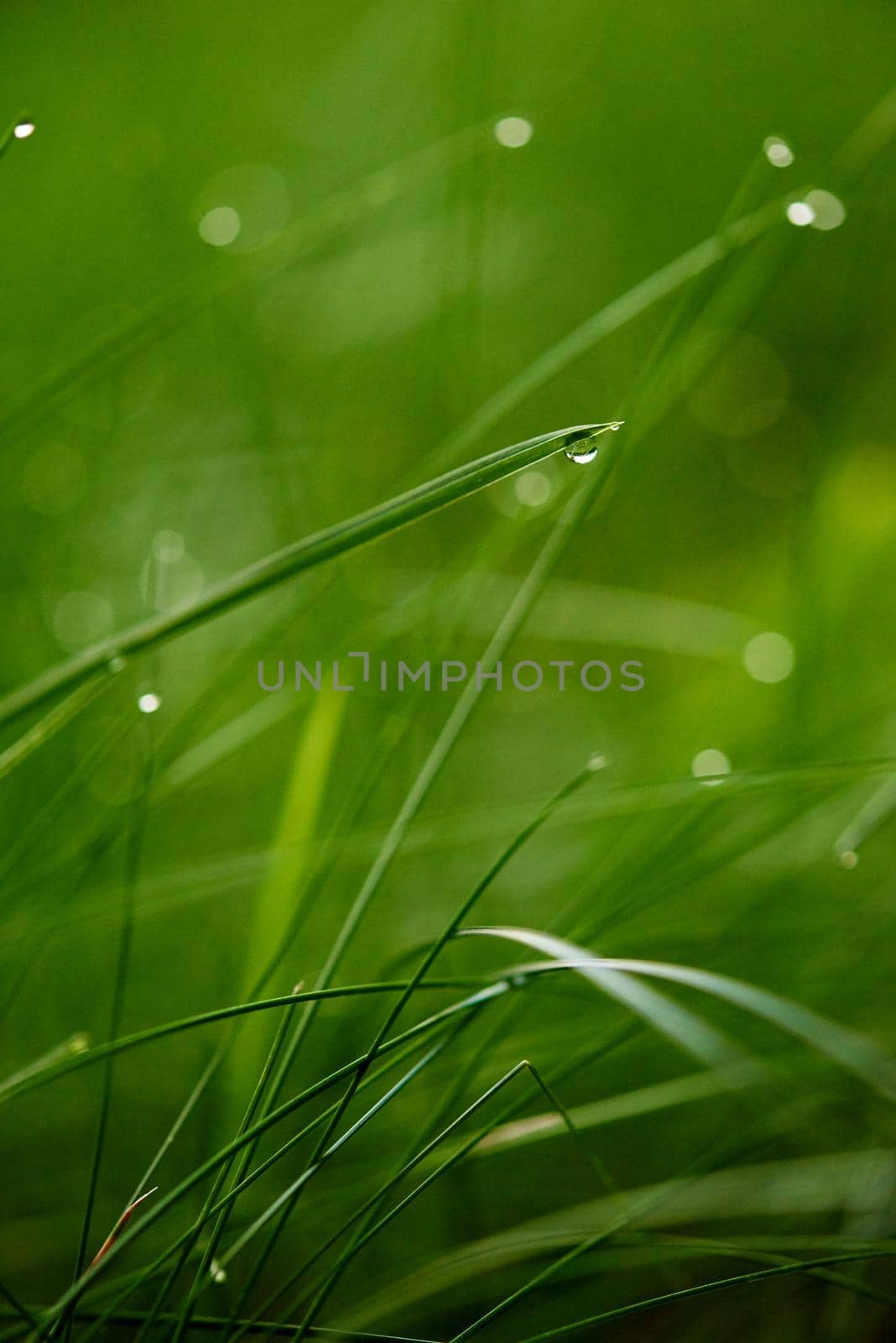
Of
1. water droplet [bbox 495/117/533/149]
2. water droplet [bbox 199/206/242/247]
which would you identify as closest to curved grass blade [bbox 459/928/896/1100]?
water droplet [bbox 495/117/533/149]

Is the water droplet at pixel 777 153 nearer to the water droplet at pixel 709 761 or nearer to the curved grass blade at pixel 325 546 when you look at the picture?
the curved grass blade at pixel 325 546

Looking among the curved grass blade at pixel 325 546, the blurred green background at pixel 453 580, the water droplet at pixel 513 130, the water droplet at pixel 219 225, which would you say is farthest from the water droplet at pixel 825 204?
the water droplet at pixel 219 225

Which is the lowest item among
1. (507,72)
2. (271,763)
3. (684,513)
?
(271,763)

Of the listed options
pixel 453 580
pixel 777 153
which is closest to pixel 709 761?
pixel 453 580

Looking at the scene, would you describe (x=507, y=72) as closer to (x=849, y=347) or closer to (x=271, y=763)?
(x=849, y=347)

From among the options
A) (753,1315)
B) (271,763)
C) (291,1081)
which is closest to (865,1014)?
(753,1315)

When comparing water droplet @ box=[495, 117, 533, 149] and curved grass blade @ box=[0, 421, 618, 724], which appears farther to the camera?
water droplet @ box=[495, 117, 533, 149]

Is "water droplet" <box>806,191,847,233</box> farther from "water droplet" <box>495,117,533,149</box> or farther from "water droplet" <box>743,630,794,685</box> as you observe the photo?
"water droplet" <box>743,630,794,685</box>

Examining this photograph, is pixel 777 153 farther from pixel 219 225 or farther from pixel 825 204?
pixel 219 225
